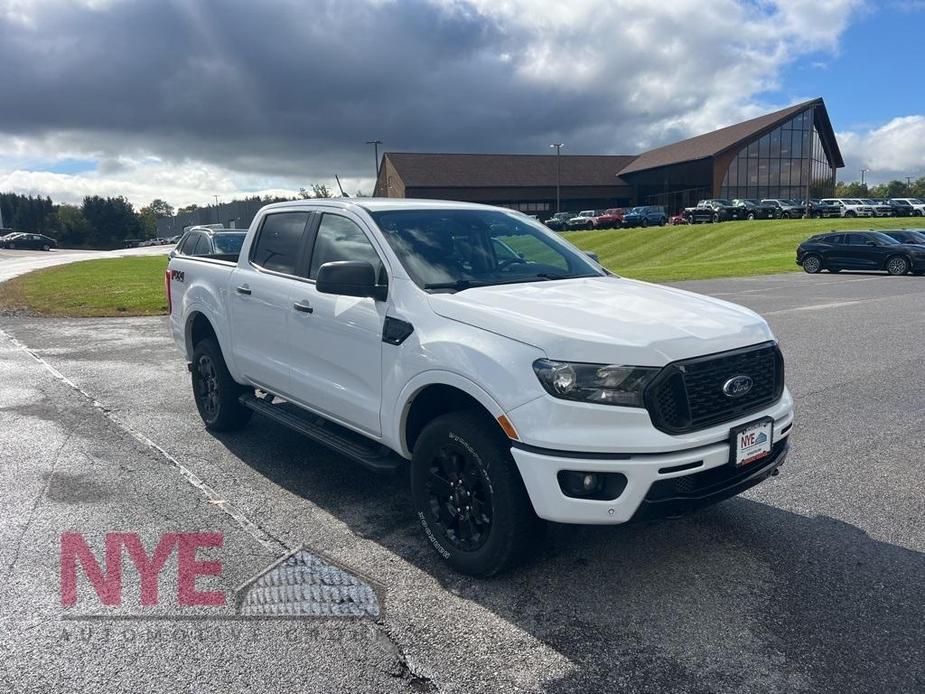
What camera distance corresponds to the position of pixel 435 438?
374 cm

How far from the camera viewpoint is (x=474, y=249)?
15.2 feet

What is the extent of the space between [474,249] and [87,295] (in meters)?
18.2

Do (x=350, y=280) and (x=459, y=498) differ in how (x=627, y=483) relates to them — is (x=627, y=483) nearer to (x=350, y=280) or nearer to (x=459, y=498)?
(x=459, y=498)

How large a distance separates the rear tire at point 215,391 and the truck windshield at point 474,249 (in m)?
2.29

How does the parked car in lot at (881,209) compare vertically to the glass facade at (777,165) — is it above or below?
below

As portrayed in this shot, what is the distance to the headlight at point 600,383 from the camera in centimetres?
324

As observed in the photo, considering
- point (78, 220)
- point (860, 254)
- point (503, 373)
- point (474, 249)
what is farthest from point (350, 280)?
point (78, 220)

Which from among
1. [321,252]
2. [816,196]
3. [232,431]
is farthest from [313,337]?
[816,196]

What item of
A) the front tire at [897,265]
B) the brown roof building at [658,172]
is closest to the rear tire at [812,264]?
the front tire at [897,265]

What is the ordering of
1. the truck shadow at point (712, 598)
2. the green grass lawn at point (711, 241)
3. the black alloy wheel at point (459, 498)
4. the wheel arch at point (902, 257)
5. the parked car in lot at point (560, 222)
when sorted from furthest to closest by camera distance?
the parked car in lot at point (560, 222), the green grass lawn at point (711, 241), the wheel arch at point (902, 257), the black alloy wheel at point (459, 498), the truck shadow at point (712, 598)

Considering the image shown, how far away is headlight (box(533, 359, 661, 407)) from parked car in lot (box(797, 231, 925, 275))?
84.7 ft

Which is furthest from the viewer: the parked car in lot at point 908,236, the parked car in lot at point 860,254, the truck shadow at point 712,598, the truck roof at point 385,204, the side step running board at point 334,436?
the parked car in lot at point 908,236

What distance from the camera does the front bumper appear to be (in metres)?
3.22

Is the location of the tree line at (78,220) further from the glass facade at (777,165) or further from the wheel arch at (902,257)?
the wheel arch at (902,257)
